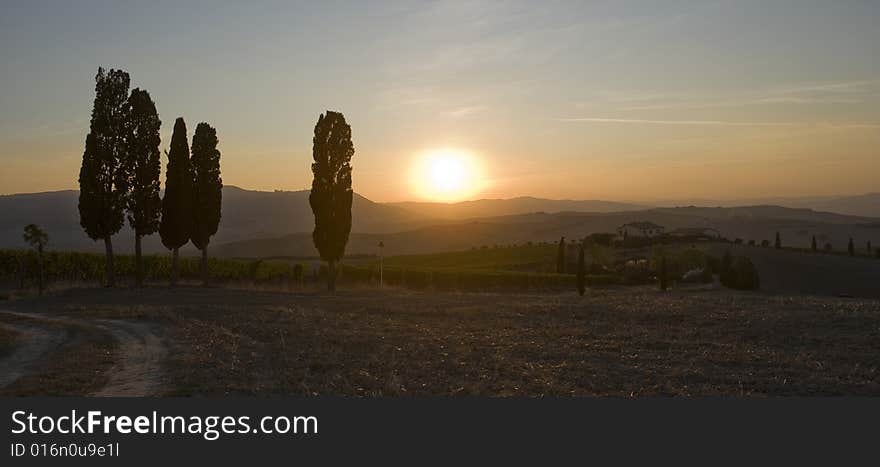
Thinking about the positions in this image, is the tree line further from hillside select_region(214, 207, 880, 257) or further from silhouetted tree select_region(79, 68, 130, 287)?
hillside select_region(214, 207, 880, 257)

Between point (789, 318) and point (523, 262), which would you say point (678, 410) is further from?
point (523, 262)

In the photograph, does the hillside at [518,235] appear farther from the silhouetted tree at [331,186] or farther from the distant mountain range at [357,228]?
the silhouetted tree at [331,186]

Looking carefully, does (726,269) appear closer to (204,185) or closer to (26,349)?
(204,185)

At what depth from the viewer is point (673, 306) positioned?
29.0 metres

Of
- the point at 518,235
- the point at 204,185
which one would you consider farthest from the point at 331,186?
the point at 518,235

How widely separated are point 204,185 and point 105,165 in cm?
545

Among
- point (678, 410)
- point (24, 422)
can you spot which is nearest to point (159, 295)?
point (24, 422)

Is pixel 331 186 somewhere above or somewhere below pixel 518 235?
above

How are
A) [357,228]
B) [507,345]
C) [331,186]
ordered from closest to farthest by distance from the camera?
[507,345] < [331,186] < [357,228]

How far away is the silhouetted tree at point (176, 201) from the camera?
41656 mm

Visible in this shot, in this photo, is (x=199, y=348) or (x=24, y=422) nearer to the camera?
(x=24, y=422)

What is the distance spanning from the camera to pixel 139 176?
132ft

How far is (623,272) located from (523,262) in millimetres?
15326

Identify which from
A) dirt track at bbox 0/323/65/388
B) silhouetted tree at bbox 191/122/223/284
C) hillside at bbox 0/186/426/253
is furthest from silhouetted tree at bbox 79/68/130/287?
hillside at bbox 0/186/426/253
